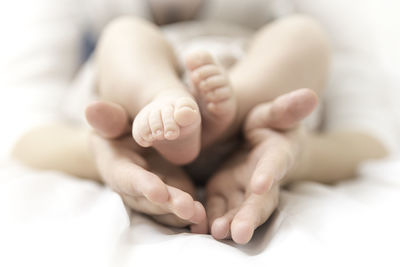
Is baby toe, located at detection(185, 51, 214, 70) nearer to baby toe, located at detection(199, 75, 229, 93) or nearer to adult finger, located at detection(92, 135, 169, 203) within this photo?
baby toe, located at detection(199, 75, 229, 93)

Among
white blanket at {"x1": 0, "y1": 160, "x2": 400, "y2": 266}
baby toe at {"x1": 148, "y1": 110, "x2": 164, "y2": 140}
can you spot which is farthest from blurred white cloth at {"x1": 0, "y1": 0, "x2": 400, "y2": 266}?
baby toe at {"x1": 148, "y1": 110, "x2": 164, "y2": 140}

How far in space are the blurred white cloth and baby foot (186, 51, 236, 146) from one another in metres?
0.12

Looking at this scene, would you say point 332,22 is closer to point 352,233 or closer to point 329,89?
point 329,89

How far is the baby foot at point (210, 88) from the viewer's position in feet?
1.49

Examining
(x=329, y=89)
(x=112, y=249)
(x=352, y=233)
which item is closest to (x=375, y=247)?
(x=352, y=233)

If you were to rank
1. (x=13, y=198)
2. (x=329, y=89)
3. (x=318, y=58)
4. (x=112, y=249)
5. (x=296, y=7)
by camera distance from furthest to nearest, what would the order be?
(x=296, y=7)
(x=329, y=89)
(x=318, y=58)
(x=13, y=198)
(x=112, y=249)

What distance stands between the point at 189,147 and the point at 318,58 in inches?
10.4

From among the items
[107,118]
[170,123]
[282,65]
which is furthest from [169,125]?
[282,65]

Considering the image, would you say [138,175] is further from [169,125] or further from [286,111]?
[286,111]

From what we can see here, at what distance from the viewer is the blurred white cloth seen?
1.26 ft

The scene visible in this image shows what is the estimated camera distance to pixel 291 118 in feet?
1.58

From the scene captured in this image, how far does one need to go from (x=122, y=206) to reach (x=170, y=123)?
12 cm

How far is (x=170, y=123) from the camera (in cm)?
39

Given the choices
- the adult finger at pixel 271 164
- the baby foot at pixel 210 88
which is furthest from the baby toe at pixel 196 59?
the adult finger at pixel 271 164
